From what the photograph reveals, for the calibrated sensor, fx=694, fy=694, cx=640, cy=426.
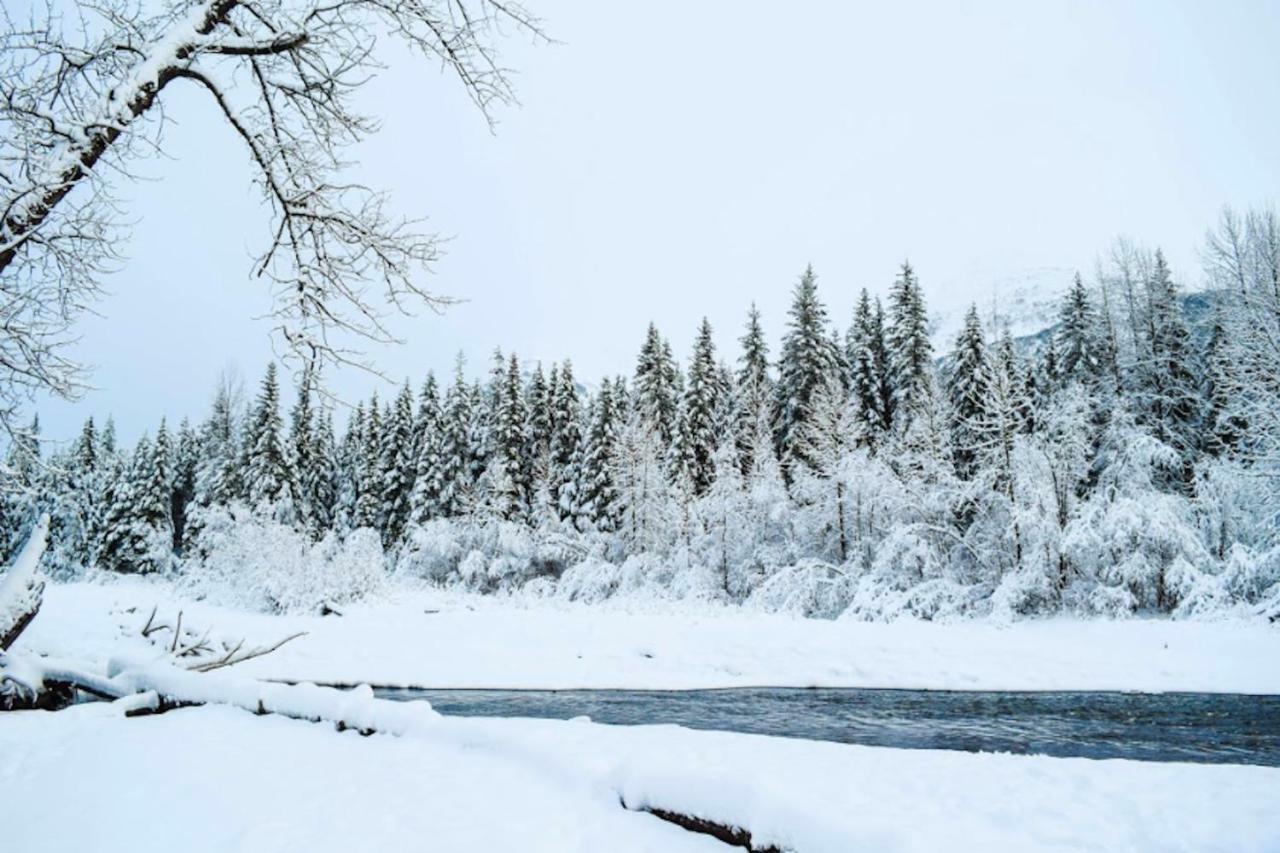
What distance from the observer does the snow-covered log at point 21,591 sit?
30.2 feet

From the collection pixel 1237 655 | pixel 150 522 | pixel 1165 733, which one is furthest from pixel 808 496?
pixel 150 522

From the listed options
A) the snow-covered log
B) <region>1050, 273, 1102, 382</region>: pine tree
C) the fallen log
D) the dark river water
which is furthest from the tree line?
the dark river water

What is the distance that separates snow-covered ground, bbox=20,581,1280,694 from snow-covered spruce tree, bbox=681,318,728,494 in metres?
16.1

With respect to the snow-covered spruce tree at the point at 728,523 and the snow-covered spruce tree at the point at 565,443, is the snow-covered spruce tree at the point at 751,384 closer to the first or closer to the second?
the snow-covered spruce tree at the point at 728,523

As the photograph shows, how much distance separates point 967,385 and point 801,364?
759 cm

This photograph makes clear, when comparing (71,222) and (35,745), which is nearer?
(71,222)

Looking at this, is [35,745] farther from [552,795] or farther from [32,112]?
[32,112]

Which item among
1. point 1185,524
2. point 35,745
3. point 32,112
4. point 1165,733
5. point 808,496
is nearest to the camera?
point 32,112

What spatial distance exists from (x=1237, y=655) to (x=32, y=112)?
69.8 ft

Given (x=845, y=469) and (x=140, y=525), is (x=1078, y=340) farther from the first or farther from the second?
(x=140, y=525)

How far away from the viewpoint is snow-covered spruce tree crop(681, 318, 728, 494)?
36625 millimetres

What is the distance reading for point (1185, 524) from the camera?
21.8 m

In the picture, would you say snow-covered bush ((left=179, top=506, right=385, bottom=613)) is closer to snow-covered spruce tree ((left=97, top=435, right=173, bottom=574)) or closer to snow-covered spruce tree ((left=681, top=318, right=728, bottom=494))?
snow-covered spruce tree ((left=681, top=318, right=728, bottom=494))

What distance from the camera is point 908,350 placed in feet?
109
